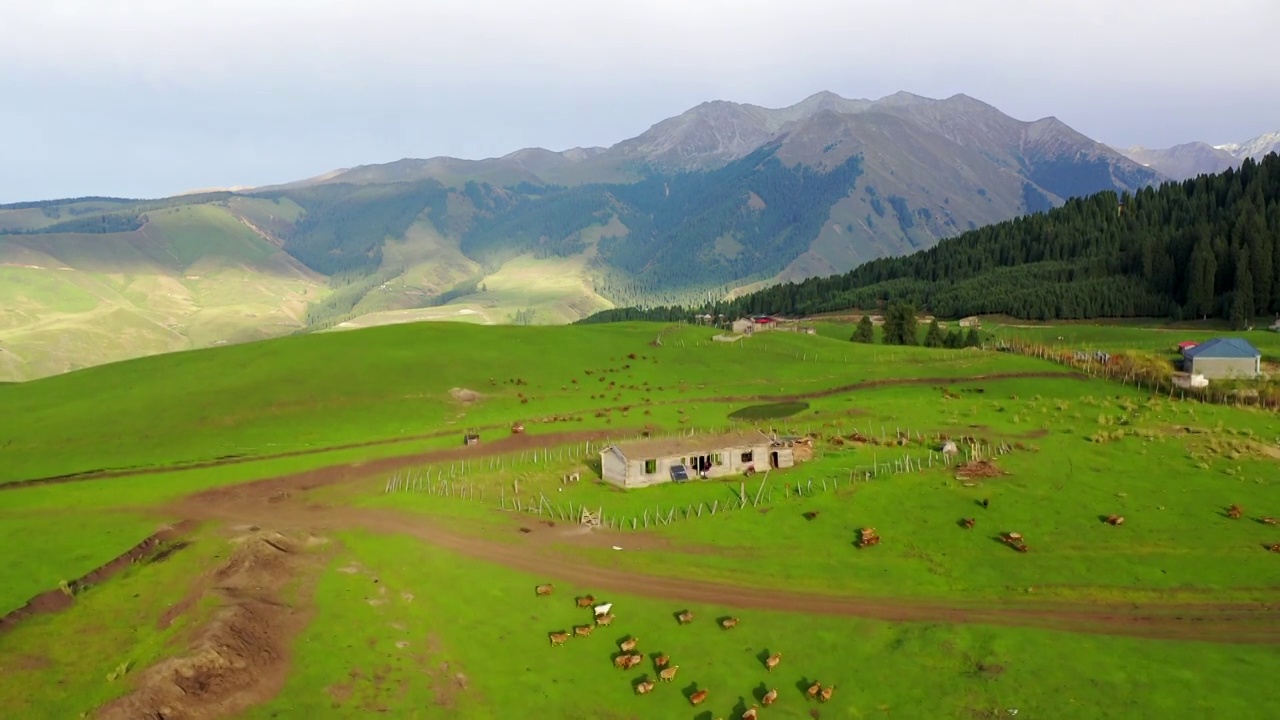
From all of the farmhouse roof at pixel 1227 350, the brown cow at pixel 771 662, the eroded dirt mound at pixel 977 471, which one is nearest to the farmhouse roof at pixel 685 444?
the eroded dirt mound at pixel 977 471

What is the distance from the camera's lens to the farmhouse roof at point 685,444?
213ft

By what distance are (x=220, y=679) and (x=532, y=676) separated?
506 inches

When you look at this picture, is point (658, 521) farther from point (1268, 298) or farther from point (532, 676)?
point (1268, 298)

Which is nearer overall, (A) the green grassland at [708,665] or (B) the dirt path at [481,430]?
→ (A) the green grassland at [708,665]

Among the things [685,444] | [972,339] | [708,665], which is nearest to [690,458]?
[685,444]

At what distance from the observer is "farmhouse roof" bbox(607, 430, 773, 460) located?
213ft

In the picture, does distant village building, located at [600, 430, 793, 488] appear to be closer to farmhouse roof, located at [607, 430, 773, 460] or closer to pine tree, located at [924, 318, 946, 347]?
farmhouse roof, located at [607, 430, 773, 460]

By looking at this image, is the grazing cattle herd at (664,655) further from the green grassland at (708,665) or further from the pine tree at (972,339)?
the pine tree at (972,339)

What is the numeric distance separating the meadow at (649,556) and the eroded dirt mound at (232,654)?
293 millimetres

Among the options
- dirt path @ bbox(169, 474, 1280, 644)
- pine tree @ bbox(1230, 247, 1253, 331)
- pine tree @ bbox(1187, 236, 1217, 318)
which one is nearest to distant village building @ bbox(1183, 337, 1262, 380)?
pine tree @ bbox(1230, 247, 1253, 331)

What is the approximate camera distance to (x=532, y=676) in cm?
3612

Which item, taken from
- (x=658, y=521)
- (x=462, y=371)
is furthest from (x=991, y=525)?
(x=462, y=371)

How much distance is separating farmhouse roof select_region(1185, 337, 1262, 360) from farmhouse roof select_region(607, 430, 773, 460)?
75.0 m

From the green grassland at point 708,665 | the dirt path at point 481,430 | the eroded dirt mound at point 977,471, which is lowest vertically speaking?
the green grassland at point 708,665
